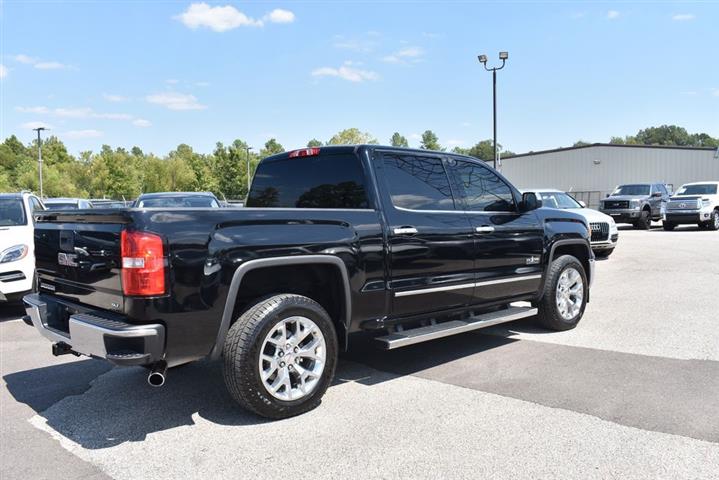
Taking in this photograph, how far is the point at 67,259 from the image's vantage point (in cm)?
411

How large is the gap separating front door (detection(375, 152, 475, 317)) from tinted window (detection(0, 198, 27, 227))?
6338 millimetres

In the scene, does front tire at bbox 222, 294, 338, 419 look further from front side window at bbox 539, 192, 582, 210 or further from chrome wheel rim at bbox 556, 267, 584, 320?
front side window at bbox 539, 192, 582, 210

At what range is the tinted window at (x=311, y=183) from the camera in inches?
192

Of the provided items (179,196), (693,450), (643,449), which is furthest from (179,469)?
(179,196)

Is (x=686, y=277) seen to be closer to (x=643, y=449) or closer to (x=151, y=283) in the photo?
(x=643, y=449)

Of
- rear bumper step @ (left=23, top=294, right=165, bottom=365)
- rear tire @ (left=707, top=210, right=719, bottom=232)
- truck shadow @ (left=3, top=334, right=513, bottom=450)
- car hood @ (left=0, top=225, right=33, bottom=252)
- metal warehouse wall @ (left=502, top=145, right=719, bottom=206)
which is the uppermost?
metal warehouse wall @ (left=502, top=145, right=719, bottom=206)

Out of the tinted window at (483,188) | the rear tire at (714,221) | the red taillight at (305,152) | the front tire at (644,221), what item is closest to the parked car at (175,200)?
the red taillight at (305,152)

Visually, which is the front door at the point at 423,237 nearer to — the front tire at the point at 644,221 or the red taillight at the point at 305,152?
the red taillight at the point at 305,152

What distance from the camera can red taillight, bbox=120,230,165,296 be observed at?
3.44m

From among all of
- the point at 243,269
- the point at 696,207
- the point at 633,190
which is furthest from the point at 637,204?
the point at 243,269

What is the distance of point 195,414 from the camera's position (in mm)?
4188

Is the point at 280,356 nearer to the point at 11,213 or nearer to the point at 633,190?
the point at 11,213

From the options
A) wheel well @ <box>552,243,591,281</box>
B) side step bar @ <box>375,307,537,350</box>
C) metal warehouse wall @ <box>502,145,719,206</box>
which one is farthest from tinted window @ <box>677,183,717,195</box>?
metal warehouse wall @ <box>502,145,719,206</box>

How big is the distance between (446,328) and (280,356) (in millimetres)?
1670
